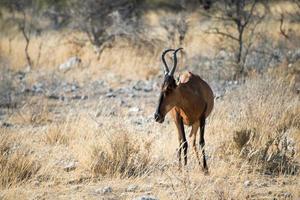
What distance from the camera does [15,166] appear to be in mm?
6875

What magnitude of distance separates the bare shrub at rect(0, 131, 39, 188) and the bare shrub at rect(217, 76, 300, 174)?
8.29 feet

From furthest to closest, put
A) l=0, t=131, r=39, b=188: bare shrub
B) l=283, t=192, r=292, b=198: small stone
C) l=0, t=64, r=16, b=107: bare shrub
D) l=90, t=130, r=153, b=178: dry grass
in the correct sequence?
l=0, t=64, r=16, b=107: bare shrub
l=90, t=130, r=153, b=178: dry grass
l=0, t=131, r=39, b=188: bare shrub
l=283, t=192, r=292, b=198: small stone

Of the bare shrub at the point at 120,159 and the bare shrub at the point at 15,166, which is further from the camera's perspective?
the bare shrub at the point at 120,159

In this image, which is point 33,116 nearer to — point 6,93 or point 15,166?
point 6,93

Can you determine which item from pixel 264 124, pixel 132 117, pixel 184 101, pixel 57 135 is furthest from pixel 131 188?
pixel 132 117

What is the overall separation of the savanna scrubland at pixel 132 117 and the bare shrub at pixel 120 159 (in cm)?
1

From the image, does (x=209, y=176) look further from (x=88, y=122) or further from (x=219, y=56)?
(x=219, y=56)

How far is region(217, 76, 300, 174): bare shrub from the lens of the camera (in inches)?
288

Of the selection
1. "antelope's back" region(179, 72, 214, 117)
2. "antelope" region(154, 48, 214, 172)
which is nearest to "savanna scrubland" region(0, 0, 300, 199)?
"antelope" region(154, 48, 214, 172)

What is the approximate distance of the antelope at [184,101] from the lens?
6.95 meters

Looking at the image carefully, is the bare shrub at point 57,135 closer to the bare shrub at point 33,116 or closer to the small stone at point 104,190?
the bare shrub at point 33,116

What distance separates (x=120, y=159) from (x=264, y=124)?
2273 millimetres

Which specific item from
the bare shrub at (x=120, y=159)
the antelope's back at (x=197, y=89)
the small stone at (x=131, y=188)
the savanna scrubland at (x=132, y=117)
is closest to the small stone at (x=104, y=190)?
the savanna scrubland at (x=132, y=117)

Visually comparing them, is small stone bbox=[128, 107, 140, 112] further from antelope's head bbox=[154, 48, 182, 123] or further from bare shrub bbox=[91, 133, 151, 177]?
antelope's head bbox=[154, 48, 182, 123]
